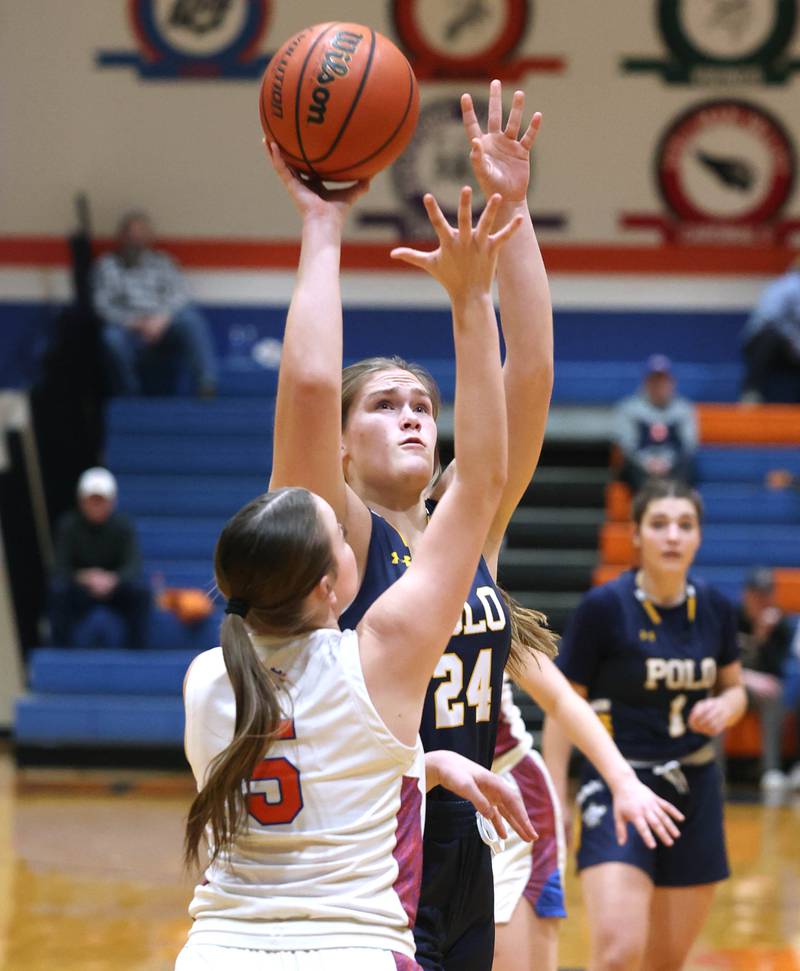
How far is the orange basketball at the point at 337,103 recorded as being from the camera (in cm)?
275

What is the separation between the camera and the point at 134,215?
529 inches

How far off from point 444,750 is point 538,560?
9.31m

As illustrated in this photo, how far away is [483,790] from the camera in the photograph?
2.51 m

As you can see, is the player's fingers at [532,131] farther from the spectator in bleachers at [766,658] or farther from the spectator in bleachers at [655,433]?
the spectator in bleachers at [655,433]

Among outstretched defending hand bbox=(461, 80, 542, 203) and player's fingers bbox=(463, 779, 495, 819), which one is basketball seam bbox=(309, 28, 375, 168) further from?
player's fingers bbox=(463, 779, 495, 819)

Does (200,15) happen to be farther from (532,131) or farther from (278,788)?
(278,788)

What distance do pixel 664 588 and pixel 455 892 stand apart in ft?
6.52

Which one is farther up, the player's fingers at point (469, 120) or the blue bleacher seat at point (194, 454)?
the player's fingers at point (469, 120)

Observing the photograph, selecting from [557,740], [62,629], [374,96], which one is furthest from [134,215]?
[374,96]

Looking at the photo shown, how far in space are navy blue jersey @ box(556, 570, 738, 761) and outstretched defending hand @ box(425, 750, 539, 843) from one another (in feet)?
6.53

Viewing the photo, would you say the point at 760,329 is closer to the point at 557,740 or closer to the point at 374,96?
the point at 557,740

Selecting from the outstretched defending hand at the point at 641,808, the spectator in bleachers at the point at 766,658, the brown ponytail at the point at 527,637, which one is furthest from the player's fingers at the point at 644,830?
the spectator in bleachers at the point at 766,658

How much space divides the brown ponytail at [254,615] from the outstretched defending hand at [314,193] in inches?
21.5

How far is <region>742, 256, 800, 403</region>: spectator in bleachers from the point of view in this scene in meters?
12.6
